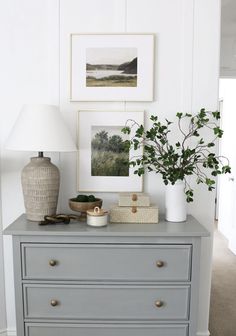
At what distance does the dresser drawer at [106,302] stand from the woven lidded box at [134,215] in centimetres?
37

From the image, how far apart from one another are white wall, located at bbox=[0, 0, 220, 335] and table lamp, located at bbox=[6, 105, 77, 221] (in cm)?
31

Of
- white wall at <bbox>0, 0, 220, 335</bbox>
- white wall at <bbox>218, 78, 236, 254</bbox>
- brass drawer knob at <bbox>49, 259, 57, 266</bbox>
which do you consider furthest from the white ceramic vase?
white wall at <bbox>218, 78, 236, 254</bbox>

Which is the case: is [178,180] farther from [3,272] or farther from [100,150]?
[3,272]

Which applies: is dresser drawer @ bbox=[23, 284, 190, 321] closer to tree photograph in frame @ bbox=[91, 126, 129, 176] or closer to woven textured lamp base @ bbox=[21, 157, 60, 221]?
woven textured lamp base @ bbox=[21, 157, 60, 221]

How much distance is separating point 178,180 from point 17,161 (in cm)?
109

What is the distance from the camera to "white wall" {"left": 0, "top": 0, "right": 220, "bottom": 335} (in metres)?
2.01

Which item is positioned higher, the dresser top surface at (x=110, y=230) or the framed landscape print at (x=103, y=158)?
the framed landscape print at (x=103, y=158)

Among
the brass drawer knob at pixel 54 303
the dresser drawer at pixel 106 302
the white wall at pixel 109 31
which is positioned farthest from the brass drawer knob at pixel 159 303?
the white wall at pixel 109 31

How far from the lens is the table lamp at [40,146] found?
65.8 inches

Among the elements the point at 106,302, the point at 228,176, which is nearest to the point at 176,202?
the point at 106,302

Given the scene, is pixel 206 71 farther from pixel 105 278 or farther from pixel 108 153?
pixel 105 278

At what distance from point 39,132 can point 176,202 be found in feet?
2.92

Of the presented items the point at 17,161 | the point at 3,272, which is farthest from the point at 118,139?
the point at 3,272

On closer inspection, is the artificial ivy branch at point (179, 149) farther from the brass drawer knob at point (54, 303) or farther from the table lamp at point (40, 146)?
Result: the brass drawer knob at point (54, 303)
